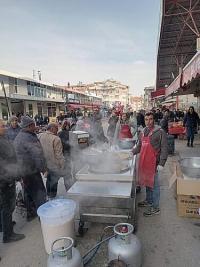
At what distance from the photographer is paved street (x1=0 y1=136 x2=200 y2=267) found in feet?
9.19

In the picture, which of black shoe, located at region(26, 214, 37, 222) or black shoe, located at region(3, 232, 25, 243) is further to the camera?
black shoe, located at region(26, 214, 37, 222)

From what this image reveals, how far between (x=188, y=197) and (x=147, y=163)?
2.69ft

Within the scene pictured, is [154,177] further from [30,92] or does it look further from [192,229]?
[30,92]

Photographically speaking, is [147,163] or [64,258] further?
[147,163]

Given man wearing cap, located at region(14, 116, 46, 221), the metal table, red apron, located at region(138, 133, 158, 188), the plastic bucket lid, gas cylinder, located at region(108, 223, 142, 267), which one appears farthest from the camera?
red apron, located at region(138, 133, 158, 188)

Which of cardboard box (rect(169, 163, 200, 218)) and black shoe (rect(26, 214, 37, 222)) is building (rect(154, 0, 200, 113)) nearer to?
cardboard box (rect(169, 163, 200, 218))

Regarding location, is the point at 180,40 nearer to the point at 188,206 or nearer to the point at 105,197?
the point at 188,206

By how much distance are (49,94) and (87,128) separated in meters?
25.7

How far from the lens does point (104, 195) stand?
116 inches

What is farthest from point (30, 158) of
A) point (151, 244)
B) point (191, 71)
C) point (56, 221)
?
point (191, 71)

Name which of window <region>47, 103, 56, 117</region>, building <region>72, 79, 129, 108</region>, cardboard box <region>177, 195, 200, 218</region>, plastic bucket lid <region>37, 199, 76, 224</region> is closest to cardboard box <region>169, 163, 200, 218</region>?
cardboard box <region>177, 195, 200, 218</region>

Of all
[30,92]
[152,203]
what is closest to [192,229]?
[152,203]

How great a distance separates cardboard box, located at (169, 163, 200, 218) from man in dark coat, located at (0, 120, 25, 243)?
246cm

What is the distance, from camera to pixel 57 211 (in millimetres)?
2852
